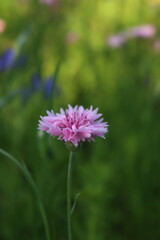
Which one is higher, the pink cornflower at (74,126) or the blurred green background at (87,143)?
the blurred green background at (87,143)

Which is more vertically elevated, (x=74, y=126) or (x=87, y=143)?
(x=87, y=143)

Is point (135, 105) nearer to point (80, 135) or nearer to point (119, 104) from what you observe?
point (119, 104)

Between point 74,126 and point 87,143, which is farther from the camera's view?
point 87,143

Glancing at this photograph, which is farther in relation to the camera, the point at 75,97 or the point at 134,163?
the point at 75,97

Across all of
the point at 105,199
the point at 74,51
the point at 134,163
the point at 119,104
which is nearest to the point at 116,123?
the point at 119,104

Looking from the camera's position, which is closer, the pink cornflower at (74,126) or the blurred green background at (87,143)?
the pink cornflower at (74,126)

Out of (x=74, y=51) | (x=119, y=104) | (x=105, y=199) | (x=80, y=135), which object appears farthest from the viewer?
(x=74, y=51)
